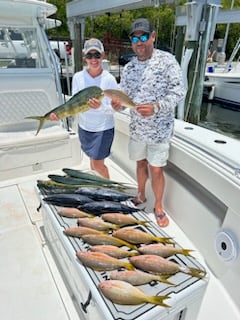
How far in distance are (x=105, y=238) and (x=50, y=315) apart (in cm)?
50

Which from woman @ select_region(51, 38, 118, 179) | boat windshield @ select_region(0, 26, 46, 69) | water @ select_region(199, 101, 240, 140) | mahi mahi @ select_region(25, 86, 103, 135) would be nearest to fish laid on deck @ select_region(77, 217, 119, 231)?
mahi mahi @ select_region(25, 86, 103, 135)

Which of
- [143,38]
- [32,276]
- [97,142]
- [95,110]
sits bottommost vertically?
[32,276]

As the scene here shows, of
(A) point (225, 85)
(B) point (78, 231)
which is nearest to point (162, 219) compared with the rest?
(B) point (78, 231)

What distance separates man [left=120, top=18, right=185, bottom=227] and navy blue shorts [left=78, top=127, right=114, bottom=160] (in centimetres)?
29

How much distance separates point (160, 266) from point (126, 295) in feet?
0.72

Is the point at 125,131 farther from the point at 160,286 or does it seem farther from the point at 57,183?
the point at 160,286

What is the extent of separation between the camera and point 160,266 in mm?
1206

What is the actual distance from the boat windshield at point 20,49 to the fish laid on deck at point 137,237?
7.81 feet

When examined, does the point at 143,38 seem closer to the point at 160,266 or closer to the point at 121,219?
the point at 121,219

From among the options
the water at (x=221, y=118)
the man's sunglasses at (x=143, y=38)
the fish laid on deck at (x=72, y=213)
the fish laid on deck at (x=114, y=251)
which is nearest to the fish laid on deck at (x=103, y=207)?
the fish laid on deck at (x=72, y=213)

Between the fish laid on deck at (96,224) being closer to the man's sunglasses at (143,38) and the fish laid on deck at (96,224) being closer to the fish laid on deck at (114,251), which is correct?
the fish laid on deck at (114,251)

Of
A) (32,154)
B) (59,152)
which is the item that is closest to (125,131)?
(59,152)

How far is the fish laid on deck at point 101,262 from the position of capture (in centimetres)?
121

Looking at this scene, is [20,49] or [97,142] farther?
[20,49]
